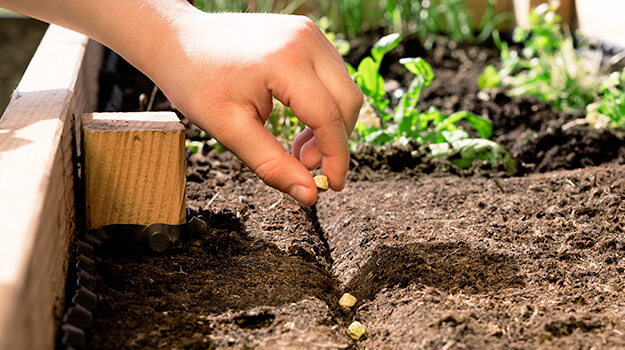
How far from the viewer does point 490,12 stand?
437 centimetres

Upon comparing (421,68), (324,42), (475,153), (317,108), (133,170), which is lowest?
(475,153)

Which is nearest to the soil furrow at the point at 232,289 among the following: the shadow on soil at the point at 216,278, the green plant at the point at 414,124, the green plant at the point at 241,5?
the shadow on soil at the point at 216,278

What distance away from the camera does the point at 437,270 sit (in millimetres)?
1438

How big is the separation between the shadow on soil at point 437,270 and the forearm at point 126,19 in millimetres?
735

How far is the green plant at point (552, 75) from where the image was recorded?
306cm

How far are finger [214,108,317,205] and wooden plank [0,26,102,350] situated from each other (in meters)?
0.36

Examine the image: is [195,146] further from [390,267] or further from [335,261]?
[390,267]

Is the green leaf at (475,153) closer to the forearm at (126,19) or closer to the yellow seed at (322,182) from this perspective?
the yellow seed at (322,182)

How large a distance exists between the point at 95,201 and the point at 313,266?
57 centimetres

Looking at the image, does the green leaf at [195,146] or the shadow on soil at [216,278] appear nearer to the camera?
the shadow on soil at [216,278]

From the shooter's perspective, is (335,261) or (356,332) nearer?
(356,332)

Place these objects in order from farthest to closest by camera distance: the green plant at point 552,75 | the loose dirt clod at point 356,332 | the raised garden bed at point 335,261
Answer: the green plant at point 552,75 → the loose dirt clod at point 356,332 → the raised garden bed at point 335,261

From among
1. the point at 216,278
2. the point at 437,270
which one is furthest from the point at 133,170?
the point at 437,270

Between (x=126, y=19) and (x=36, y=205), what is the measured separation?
1.72ft
